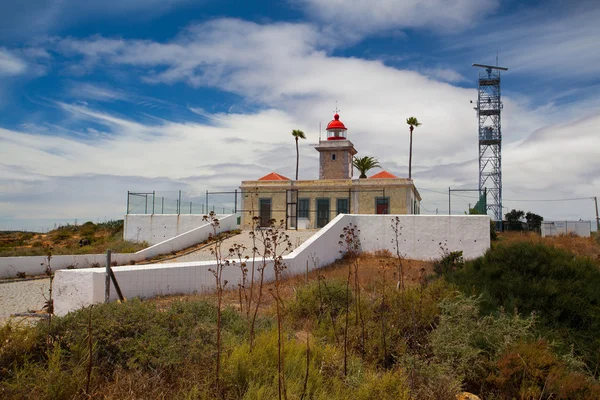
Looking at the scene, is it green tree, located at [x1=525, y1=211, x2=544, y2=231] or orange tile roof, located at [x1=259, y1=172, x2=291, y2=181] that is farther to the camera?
green tree, located at [x1=525, y1=211, x2=544, y2=231]

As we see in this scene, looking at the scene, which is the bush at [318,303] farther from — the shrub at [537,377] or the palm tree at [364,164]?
the palm tree at [364,164]

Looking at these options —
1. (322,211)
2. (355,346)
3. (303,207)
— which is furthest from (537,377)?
(303,207)

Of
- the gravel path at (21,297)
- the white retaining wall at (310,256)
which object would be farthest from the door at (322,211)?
the gravel path at (21,297)

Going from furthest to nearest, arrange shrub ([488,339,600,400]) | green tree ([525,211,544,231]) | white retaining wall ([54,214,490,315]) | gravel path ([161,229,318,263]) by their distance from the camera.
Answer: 1. green tree ([525,211,544,231])
2. gravel path ([161,229,318,263])
3. white retaining wall ([54,214,490,315])
4. shrub ([488,339,600,400])

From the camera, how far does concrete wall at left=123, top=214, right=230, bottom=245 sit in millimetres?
26328

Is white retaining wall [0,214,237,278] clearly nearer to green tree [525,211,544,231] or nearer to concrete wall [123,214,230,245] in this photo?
concrete wall [123,214,230,245]

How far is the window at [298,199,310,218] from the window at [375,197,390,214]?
445cm

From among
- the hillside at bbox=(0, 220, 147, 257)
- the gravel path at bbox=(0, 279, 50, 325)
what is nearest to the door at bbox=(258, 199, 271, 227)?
the hillside at bbox=(0, 220, 147, 257)

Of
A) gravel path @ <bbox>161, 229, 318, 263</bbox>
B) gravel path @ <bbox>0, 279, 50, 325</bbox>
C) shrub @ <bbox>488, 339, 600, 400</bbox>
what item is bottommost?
gravel path @ <bbox>0, 279, 50, 325</bbox>

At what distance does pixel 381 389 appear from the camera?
4051mm

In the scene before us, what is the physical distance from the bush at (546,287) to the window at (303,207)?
22.0 metres

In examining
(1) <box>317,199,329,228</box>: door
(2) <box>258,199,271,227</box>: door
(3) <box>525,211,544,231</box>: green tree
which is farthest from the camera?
(3) <box>525,211,544,231</box>: green tree

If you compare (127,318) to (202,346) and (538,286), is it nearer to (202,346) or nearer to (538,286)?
(202,346)

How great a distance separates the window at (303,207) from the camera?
96.8 feet
